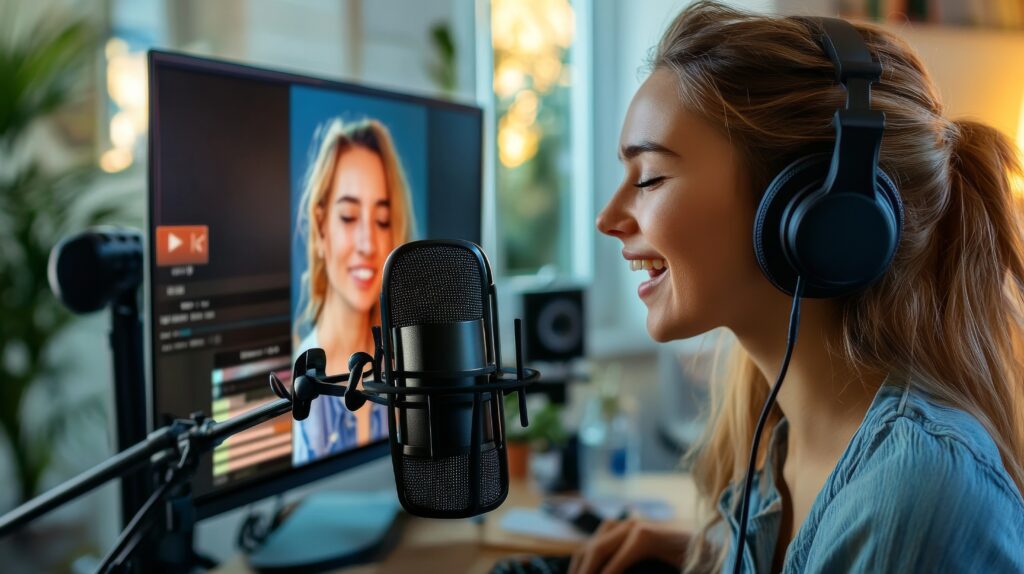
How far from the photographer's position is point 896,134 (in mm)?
711

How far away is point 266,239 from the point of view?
0.87m

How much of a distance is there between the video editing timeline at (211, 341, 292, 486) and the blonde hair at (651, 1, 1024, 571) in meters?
0.53

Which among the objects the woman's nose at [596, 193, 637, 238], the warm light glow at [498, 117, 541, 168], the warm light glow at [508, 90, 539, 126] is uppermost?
the warm light glow at [508, 90, 539, 126]

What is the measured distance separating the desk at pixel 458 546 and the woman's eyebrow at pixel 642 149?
1.93 ft

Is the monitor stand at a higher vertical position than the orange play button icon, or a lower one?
lower

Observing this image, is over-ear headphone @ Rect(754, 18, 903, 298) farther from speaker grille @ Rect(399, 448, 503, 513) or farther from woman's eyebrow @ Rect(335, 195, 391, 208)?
woman's eyebrow @ Rect(335, 195, 391, 208)

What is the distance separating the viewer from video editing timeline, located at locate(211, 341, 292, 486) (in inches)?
33.2

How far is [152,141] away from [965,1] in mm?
2429

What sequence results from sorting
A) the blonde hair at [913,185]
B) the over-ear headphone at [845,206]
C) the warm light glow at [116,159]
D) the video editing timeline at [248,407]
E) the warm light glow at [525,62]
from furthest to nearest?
the warm light glow at [525,62] → the warm light glow at [116,159] → the video editing timeline at [248,407] → the blonde hair at [913,185] → the over-ear headphone at [845,206]

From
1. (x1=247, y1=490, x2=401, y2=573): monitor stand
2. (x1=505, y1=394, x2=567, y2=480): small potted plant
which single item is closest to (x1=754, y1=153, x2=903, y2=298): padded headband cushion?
(x1=247, y1=490, x2=401, y2=573): monitor stand

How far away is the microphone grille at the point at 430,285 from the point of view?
→ 514mm

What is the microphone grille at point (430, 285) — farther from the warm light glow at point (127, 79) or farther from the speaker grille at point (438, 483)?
the warm light glow at point (127, 79)

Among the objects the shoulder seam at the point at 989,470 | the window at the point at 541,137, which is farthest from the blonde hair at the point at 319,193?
the window at the point at 541,137

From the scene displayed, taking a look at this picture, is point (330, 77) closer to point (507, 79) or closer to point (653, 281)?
point (653, 281)
